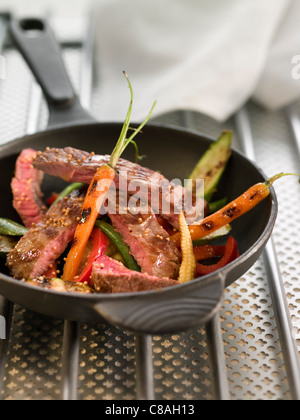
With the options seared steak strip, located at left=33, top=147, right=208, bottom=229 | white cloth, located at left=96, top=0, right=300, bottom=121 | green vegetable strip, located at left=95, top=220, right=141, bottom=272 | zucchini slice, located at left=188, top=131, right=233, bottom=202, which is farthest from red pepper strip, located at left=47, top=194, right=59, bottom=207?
white cloth, located at left=96, top=0, right=300, bottom=121

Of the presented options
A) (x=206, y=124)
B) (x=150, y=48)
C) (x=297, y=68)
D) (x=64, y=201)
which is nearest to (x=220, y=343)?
(x=64, y=201)

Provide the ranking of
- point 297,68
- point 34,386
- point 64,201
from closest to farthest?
1. point 34,386
2. point 64,201
3. point 297,68

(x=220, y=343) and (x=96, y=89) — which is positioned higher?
(x=96, y=89)

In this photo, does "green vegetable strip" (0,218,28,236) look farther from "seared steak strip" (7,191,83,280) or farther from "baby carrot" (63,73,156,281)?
"baby carrot" (63,73,156,281)

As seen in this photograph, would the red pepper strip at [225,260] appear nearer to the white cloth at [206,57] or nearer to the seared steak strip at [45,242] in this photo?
the seared steak strip at [45,242]

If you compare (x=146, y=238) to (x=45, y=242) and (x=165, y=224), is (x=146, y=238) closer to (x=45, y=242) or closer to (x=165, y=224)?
(x=165, y=224)

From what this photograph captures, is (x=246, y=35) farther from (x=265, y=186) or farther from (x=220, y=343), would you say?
A: (x=220, y=343)
